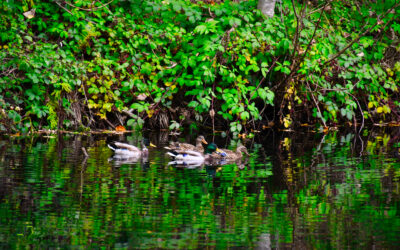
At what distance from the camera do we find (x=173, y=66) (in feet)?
61.6

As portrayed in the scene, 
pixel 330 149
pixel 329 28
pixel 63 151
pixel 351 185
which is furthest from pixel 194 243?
pixel 329 28

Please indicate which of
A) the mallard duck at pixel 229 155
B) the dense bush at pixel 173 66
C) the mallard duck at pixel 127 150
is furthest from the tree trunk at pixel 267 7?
the mallard duck at pixel 127 150

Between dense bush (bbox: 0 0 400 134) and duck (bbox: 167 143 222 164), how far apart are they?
341cm

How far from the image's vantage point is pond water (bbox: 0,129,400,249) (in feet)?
24.5

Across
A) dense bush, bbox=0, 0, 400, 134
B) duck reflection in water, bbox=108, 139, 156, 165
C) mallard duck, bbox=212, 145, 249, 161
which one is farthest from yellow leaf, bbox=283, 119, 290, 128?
duck reflection in water, bbox=108, 139, 156, 165

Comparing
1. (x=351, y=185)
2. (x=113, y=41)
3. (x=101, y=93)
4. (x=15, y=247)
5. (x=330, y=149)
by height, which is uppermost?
(x=113, y=41)

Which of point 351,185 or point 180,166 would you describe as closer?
point 351,185

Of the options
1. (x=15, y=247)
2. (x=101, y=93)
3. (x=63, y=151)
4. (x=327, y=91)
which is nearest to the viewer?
(x=15, y=247)

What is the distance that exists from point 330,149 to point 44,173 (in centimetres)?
635

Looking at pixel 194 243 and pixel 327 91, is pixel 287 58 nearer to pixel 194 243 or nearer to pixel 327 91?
pixel 327 91

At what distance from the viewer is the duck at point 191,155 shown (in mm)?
13469

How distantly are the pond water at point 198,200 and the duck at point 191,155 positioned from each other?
0.33 m

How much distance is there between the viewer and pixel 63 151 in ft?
46.5

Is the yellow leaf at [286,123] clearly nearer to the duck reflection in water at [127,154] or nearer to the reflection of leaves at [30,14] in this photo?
the duck reflection in water at [127,154]
